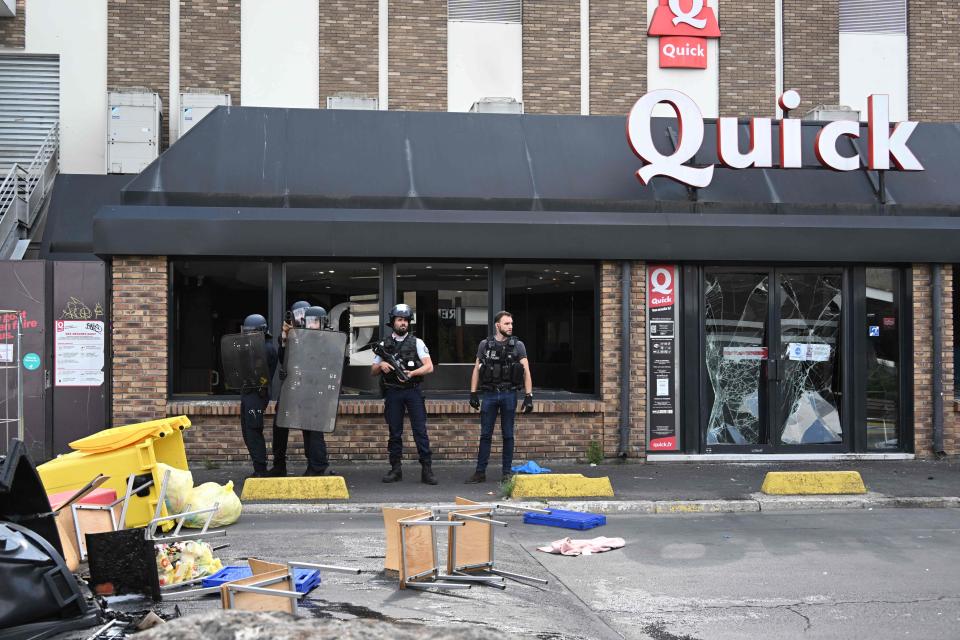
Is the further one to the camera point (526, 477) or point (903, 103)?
point (903, 103)

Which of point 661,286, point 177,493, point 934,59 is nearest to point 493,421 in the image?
point 661,286

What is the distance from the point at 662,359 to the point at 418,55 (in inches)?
341

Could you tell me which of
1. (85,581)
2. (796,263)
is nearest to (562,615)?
(85,581)

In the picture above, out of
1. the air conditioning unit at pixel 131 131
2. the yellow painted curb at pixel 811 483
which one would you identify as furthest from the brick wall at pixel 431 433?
the air conditioning unit at pixel 131 131

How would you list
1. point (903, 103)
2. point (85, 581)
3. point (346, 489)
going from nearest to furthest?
point (85, 581)
point (346, 489)
point (903, 103)

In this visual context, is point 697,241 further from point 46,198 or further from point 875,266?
point 46,198

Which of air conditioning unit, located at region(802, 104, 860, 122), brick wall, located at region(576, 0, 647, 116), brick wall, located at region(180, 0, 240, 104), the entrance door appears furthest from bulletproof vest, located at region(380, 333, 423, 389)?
air conditioning unit, located at region(802, 104, 860, 122)

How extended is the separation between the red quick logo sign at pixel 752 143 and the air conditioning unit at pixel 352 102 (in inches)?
266

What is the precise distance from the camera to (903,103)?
781 inches

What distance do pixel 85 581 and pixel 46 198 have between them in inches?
511

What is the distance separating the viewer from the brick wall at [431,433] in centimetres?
1227

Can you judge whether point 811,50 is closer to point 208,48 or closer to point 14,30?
point 208,48

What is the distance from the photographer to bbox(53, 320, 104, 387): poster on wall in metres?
12.5

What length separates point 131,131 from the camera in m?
17.2
